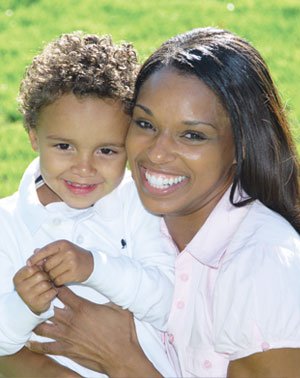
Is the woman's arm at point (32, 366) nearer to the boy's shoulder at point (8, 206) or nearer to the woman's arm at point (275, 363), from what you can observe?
the boy's shoulder at point (8, 206)

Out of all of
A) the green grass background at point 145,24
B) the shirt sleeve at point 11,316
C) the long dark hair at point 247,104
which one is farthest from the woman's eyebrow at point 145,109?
the green grass background at point 145,24

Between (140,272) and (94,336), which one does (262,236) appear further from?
(94,336)

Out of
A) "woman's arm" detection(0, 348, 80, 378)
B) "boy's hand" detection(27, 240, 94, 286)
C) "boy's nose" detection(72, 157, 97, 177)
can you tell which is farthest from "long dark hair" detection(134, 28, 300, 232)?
"woman's arm" detection(0, 348, 80, 378)

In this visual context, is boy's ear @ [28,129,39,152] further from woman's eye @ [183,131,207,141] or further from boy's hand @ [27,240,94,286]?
woman's eye @ [183,131,207,141]

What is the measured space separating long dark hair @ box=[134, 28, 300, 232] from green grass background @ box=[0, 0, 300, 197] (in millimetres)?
3731

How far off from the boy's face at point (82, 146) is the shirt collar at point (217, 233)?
40 centimetres

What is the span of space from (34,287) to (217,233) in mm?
737

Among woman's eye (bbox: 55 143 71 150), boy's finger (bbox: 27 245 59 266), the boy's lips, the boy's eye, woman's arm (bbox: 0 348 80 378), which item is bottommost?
woman's arm (bbox: 0 348 80 378)

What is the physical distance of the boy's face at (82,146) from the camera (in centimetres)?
397

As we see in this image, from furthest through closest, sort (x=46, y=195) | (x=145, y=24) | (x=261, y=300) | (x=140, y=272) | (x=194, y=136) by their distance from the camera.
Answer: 1. (x=145, y=24)
2. (x=46, y=195)
3. (x=140, y=272)
4. (x=194, y=136)
5. (x=261, y=300)

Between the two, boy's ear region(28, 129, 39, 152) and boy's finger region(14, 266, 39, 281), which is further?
boy's ear region(28, 129, 39, 152)

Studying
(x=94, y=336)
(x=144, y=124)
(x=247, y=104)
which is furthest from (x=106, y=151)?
(x=94, y=336)

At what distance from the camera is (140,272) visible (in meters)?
3.93

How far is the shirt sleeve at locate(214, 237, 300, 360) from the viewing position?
3584 millimetres
